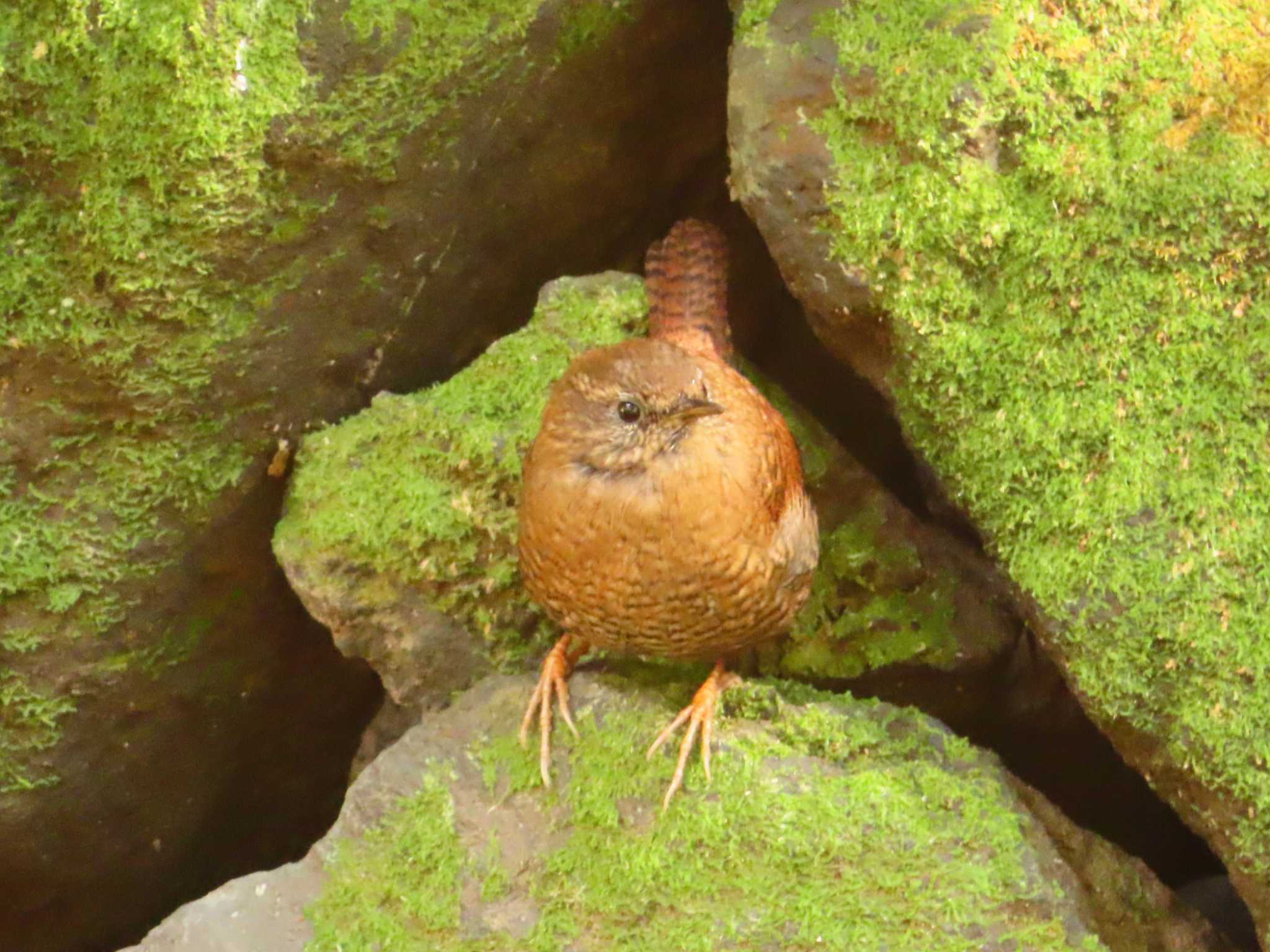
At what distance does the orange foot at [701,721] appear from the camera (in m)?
2.58

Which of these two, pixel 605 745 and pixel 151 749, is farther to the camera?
pixel 151 749

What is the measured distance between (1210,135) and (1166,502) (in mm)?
782

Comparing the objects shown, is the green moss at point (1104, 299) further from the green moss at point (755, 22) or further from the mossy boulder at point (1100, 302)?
the green moss at point (755, 22)

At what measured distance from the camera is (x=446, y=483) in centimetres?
314

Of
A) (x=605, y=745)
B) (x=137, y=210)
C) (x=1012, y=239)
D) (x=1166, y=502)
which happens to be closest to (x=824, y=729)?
(x=605, y=745)

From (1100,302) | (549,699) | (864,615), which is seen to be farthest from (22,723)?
(1100,302)

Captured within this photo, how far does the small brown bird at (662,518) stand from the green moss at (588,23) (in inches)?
38.2

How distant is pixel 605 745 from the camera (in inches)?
106

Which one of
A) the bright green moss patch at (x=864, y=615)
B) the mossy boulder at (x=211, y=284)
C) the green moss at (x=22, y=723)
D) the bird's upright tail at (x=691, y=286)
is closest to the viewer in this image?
the mossy boulder at (x=211, y=284)

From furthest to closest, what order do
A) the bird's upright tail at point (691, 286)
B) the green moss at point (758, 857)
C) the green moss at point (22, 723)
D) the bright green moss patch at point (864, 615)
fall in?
the bright green moss patch at point (864, 615) < the green moss at point (22, 723) < the bird's upright tail at point (691, 286) < the green moss at point (758, 857)

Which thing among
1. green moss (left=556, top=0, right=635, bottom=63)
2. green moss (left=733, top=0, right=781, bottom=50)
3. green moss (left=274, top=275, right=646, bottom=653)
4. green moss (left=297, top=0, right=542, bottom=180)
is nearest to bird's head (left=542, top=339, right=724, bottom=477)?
green moss (left=274, top=275, right=646, bottom=653)

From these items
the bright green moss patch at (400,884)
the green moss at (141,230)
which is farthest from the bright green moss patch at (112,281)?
the bright green moss patch at (400,884)

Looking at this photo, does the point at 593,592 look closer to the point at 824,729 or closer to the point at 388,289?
the point at 824,729

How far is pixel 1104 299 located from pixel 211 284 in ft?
6.91
